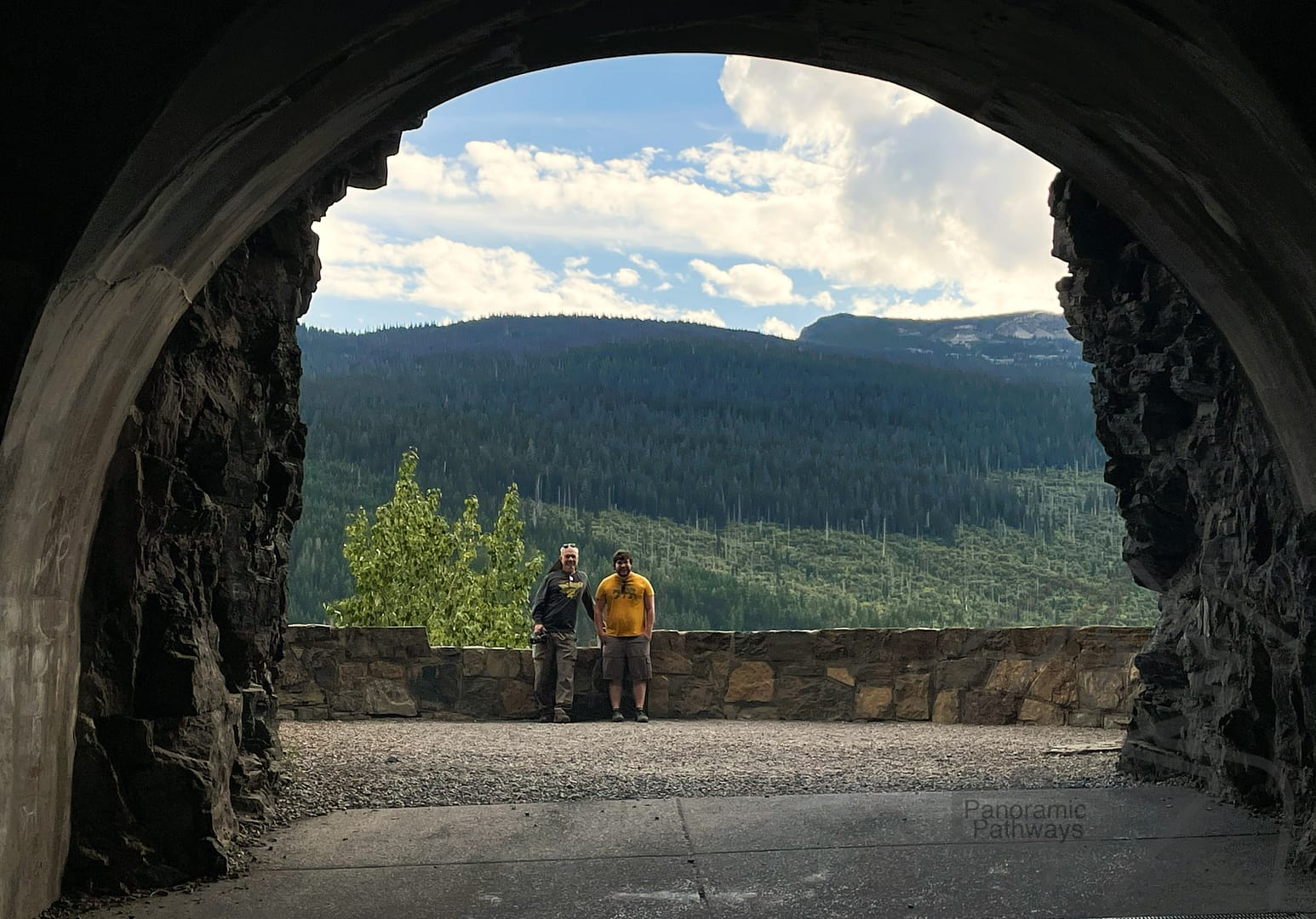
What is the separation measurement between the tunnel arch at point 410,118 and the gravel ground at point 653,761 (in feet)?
6.42

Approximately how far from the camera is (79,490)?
3.45 m

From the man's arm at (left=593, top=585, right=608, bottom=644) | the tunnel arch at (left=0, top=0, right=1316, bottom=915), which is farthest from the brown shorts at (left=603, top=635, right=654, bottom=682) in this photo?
the tunnel arch at (left=0, top=0, right=1316, bottom=915)

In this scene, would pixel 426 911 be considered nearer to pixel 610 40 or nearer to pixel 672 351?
pixel 610 40

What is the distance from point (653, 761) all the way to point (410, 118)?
Result: 4.04 metres

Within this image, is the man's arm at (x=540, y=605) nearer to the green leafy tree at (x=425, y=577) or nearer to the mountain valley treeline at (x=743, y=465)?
the green leafy tree at (x=425, y=577)

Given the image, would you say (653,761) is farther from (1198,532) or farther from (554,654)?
(1198,532)

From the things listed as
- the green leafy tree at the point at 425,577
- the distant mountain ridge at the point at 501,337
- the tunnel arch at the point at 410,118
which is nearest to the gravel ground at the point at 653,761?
the tunnel arch at the point at 410,118

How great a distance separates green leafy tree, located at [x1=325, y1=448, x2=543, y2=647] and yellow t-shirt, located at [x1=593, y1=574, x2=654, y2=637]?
12.6m

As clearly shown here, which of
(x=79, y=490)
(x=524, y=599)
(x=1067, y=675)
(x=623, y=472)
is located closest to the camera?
(x=79, y=490)

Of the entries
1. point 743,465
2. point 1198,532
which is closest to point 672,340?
point 743,465

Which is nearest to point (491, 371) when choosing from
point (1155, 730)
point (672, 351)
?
point (672, 351)

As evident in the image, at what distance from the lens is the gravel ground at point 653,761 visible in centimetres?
557

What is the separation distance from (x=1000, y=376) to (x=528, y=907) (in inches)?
2118

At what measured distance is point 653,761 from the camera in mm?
6746
